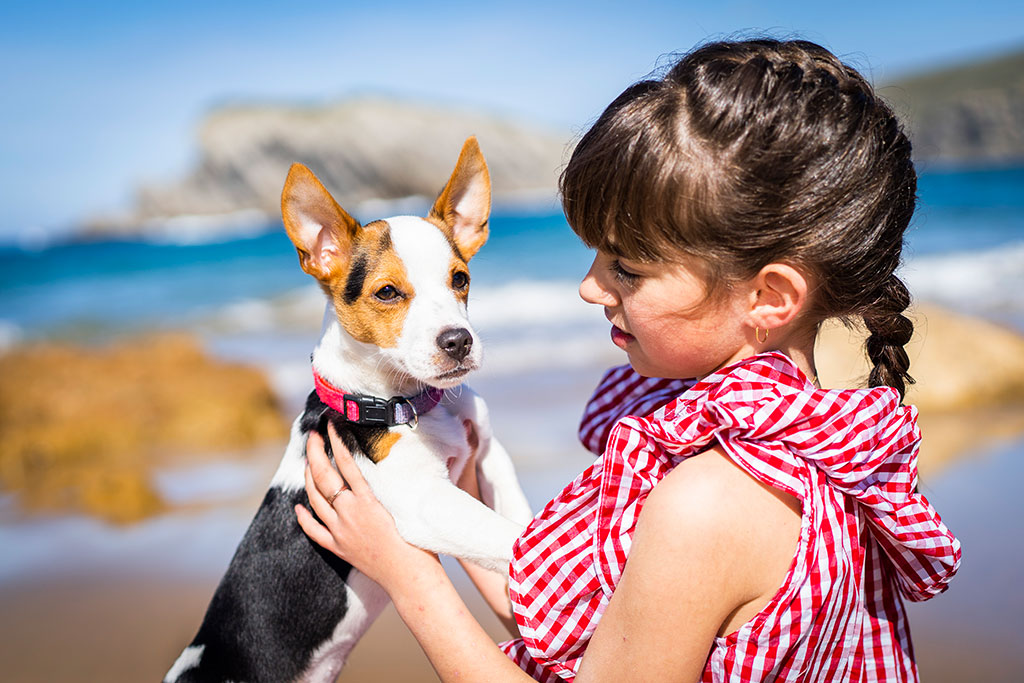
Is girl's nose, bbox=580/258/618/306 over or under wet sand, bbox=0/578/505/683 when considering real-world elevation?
over

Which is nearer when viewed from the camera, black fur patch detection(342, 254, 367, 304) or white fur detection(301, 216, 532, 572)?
white fur detection(301, 216, 532, 572)

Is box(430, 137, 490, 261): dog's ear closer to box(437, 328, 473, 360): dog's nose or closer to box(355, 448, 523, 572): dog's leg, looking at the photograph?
box(437, 328, 473, 360): dog's nose

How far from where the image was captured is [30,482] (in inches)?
213

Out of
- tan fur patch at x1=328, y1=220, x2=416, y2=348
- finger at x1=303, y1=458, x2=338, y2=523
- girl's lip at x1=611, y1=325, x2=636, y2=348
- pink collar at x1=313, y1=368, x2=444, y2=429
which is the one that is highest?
girl's lip at x1=611, y1=325, x2=636, y2=348

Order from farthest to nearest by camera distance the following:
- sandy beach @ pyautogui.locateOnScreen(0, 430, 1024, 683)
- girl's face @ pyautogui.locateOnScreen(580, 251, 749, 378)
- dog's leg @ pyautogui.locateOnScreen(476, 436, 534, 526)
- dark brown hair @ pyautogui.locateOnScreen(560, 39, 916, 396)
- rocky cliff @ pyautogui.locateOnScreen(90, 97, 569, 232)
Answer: rocky cliff @ pyautogui.locateOnScreen(90, 97, 569, 232), sandy beach @ pyautogui.locateOnScreen(0, 430, 1024, 683), dog's leg @ pyautogui.locateOnScreen(476, 436, 534, 526), girl's face @ pyautogui.locateOnScreen(580, 251, 749, 378), dark brown hair @ pyautogui.locateOnScreen(560, 39, 916, 396)

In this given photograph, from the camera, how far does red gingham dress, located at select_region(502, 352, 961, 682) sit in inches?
54.9

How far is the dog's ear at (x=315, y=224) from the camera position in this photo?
88.0 inches

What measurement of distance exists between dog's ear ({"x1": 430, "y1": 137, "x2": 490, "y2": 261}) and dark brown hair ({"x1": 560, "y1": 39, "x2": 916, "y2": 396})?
897 mm

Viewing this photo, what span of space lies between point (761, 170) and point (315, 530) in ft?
4.65

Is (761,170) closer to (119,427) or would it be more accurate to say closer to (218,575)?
(218,575)

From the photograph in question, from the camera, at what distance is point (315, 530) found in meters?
2.13

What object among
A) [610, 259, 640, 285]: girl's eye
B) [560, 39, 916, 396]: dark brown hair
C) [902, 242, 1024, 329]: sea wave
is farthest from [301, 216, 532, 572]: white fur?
[902, 242, 1024, 329]: sea wave

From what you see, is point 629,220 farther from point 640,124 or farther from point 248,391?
point 248,391

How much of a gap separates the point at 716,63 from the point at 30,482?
216 inches
